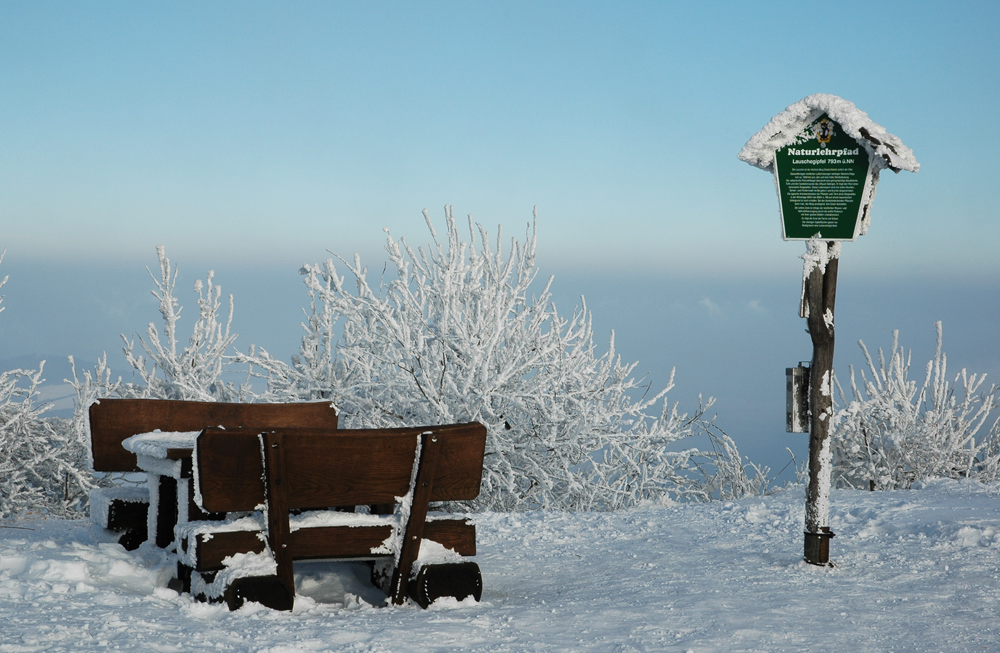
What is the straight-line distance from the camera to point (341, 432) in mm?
4406

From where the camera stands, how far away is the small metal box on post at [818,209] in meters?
5.64

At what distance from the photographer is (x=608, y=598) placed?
4766mm

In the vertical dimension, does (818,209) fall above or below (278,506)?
above

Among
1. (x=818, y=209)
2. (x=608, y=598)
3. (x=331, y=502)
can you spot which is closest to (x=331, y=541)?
(x=331, y=502)

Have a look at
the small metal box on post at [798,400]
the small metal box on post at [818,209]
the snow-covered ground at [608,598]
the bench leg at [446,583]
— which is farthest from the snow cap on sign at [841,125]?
the bench leg at [446,583]

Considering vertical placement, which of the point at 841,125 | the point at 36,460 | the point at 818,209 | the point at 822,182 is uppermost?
the point at 841,125

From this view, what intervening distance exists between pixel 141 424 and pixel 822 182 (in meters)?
4.98

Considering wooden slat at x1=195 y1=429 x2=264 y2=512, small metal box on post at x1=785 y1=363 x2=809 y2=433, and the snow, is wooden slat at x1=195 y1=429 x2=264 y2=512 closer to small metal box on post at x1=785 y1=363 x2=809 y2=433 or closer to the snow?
the snow

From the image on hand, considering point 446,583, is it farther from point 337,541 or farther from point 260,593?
point 260,593

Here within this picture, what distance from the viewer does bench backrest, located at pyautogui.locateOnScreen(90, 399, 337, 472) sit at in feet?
19.7

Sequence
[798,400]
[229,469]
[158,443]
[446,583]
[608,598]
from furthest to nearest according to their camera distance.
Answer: [798,400], [158,443], [608,598], [446,583], [229,469]

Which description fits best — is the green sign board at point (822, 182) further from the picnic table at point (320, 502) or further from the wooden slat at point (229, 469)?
the wooden slat at point (229, 469)

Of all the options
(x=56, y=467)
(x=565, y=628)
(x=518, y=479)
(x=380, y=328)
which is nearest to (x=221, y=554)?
(x=565, y=628)

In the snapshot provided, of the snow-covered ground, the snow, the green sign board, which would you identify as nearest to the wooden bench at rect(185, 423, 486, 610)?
the snow-covered ground
